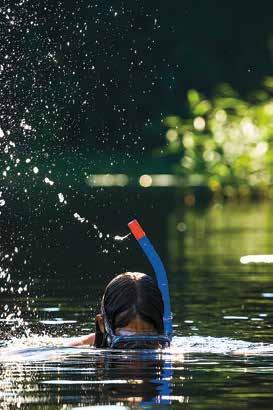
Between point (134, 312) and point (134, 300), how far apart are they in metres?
0.09

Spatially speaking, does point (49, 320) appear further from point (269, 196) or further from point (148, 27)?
point (148, 27)

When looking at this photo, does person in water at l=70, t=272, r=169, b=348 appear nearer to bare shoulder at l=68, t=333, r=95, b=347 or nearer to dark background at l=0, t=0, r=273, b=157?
bare shoulder at l=68, t=333, r=95, b=347

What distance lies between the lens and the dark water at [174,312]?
35.4 feet

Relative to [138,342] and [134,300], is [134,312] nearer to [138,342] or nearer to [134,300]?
[134,300]

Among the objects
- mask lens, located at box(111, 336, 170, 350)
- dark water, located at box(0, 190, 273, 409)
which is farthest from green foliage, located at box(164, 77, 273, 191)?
mask lens, located at box(111, 336, 170, 350)

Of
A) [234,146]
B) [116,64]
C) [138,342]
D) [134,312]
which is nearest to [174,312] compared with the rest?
[138,342]

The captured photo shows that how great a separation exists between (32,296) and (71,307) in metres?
1.10

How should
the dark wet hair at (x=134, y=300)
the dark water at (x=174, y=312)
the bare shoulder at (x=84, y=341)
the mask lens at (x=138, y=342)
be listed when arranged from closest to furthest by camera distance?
the dark water at (x=174, y=312), the dark wet hair at (x=134, y=300), the mask lens at (x=138, y=342), the bare shoulder at (x=84, y=341)

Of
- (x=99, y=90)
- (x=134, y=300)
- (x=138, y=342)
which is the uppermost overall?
(x=99, y=90)

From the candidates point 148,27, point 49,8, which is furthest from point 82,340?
point 148,27

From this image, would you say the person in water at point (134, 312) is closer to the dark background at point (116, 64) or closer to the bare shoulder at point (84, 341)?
the bare shoulder at point (84, 341)

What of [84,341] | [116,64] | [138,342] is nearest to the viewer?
[138,342]

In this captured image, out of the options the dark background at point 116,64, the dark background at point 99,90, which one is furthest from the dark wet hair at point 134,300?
the dark background at point 116,64

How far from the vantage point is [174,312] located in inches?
623
